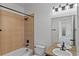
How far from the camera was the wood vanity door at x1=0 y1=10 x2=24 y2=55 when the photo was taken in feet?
4.42

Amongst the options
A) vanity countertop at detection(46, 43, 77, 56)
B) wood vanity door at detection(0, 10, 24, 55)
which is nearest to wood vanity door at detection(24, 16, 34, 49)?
wood vanity door at detection(0, 10, 24, 55)

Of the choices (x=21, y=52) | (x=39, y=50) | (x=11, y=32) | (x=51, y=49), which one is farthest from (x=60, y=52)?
(x=11, y=32)

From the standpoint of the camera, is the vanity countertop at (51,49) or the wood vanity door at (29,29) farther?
the wood vanity door at (29,29)

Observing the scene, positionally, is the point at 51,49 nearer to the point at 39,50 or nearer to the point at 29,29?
the point at 39,50

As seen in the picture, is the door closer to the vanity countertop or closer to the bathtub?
the vanity countertop

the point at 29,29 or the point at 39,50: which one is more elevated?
the point at 29,29

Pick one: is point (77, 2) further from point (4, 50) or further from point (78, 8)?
point (4, 50)

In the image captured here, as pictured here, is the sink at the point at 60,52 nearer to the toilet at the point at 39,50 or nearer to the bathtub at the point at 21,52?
the toilet at the point at 39,50

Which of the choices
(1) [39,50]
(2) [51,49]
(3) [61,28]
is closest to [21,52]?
(1) [39,50]

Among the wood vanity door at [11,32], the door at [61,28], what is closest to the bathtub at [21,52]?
the wood vanity door at [11,32]

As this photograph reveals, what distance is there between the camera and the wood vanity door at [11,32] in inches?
53.0

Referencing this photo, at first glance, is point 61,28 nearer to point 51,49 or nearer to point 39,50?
point 51,49

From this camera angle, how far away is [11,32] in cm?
138

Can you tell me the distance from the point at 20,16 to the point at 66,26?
0.65m
